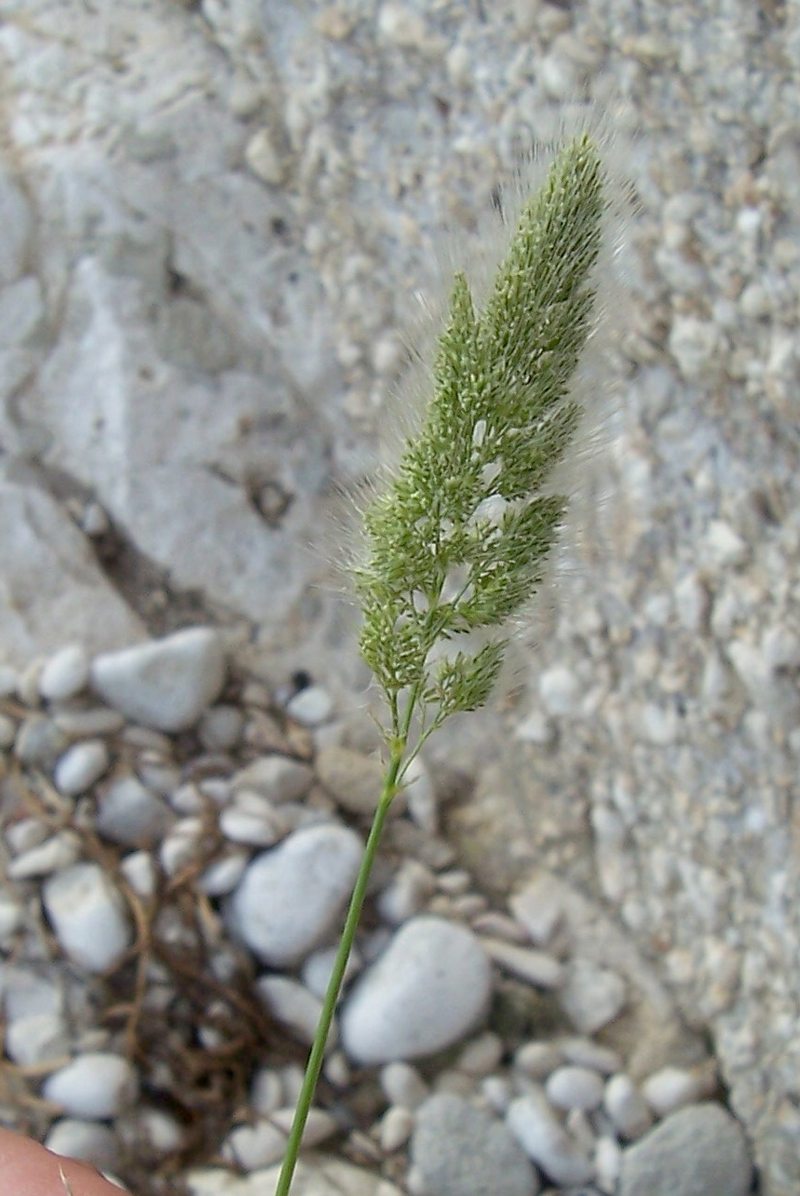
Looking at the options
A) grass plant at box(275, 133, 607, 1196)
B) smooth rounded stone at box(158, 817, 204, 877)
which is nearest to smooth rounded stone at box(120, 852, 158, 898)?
smooth rounded stone at box(158, 817, 204, 877)

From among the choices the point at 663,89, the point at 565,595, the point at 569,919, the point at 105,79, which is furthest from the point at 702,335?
the point at 105,79

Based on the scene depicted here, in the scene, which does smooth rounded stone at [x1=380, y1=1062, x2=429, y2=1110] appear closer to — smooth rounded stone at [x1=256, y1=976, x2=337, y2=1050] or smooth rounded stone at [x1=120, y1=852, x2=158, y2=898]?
smooth rounded stone at [x1=256, y1=976, x2=337, y2=1050]

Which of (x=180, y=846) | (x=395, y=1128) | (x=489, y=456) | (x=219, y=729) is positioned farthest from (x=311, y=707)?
(x=489, y=456)

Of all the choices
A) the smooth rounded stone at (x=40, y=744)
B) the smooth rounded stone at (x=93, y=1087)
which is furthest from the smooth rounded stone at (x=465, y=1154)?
the smooth rounded stone at (x=40, y=744)

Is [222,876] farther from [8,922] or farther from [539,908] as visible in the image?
[539,908]

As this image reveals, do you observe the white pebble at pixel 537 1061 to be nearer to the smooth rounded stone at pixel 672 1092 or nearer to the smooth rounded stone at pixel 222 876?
the smooth rounded stone at pixel 672 1092

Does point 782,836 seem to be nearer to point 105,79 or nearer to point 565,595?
point 565,595
